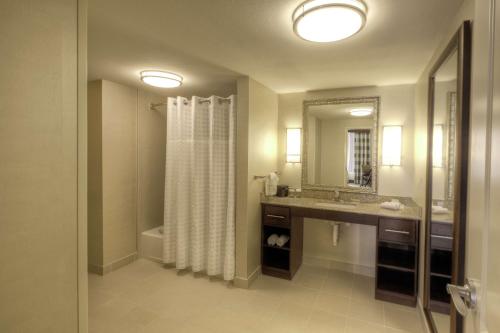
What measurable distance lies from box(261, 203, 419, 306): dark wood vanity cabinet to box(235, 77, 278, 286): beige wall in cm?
20

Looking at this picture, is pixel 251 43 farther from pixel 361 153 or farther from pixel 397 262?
pixel 397 262

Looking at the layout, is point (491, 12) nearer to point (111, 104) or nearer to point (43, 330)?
point (43, 330)

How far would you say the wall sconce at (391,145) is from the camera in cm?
296

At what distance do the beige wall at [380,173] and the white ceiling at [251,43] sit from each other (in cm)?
22

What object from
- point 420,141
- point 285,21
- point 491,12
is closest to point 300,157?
point 420,141

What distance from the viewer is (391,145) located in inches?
118

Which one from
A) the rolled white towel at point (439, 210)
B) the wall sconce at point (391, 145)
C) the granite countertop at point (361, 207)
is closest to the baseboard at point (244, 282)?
the granite countertop at point (361, 207)

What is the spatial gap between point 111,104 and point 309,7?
8.67 feet

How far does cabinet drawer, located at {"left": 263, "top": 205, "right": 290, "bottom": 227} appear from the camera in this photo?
298cm

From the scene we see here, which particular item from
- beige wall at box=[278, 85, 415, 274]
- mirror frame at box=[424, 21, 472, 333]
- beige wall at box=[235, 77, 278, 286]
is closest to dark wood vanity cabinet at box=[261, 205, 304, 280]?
beige wall at box=[235, 77, 278, 286]

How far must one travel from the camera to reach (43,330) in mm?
1041

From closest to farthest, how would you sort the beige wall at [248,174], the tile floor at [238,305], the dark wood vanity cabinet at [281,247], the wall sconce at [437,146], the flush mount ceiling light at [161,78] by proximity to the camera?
the wall sconce at [437,146]
the tile floor at [238,305]
the flush mount ceiling light at [161,78]
the beige wall at [248,174]
the dark wood vanity cabinet at [281,247]

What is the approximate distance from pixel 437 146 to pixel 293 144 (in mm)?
1856

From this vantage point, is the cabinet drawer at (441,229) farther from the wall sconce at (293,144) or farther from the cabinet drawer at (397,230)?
the wall sconce at (293,144)
